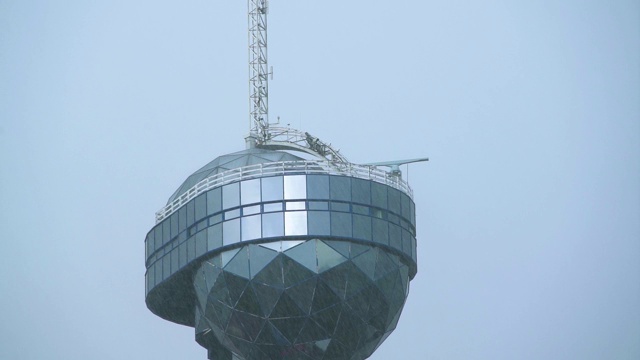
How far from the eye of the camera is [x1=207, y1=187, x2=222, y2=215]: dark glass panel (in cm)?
14312

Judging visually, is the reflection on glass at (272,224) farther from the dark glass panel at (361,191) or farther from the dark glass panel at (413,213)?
the dark glass panel at (413,213)

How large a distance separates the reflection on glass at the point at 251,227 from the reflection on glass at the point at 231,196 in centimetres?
128

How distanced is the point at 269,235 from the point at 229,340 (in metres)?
8.00

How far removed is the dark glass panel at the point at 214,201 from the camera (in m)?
143

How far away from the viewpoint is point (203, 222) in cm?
14388

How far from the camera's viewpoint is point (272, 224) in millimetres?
141125

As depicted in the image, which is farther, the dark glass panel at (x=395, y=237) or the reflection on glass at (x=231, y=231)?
the dark glass panel at (x=395, y=237)

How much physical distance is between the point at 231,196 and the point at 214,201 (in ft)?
4.12

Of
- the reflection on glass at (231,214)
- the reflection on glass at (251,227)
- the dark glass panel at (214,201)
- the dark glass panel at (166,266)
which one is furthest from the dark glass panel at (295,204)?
the dark glass panel at (166,266)

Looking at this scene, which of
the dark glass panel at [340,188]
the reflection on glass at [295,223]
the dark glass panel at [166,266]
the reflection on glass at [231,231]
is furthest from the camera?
the dark glass panel at [166,266]

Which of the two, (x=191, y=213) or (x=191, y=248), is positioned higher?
(x=191, y=213)

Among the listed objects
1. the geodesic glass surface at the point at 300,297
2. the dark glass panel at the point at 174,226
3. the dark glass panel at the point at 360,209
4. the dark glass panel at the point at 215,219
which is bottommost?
the geodesic glass surface at the point at 300,297

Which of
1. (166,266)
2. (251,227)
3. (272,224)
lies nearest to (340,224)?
(272,224)

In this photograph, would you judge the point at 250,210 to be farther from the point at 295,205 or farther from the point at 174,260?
the point at 174,260
